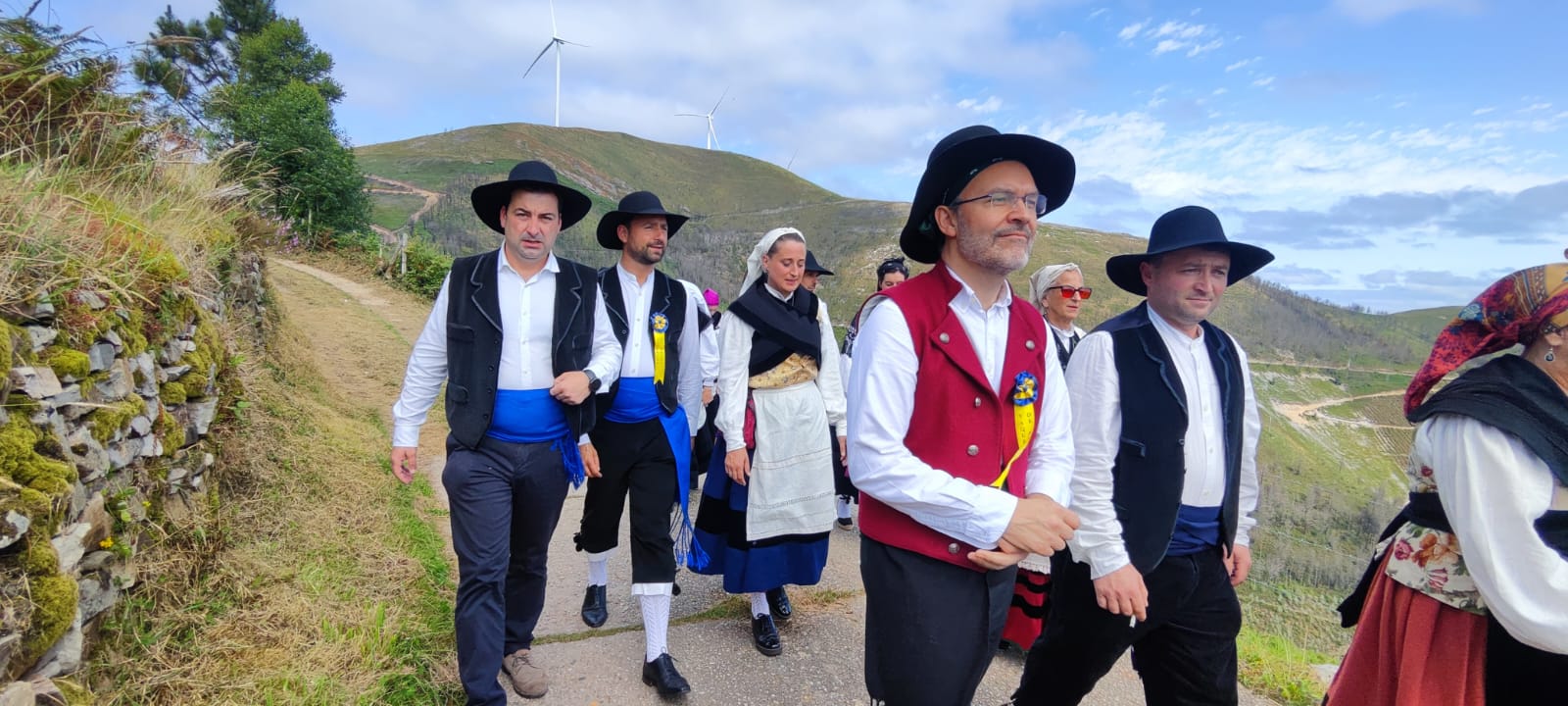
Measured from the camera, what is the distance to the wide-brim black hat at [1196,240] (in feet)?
7.16

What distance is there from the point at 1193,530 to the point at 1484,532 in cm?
70

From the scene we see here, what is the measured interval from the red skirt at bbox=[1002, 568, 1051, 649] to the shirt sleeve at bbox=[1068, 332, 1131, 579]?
4.00ft

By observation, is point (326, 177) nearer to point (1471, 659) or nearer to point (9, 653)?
point (9, 653)

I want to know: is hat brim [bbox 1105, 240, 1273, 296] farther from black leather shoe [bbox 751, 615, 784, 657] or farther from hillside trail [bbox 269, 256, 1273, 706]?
black leather shoe [bbox 751, 615, 784, 657]

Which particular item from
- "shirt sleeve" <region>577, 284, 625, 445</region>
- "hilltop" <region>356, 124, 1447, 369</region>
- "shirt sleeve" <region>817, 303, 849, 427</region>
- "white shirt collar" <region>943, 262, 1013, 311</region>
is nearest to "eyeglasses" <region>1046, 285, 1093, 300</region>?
"shirt sleeve" <region>817, 303, 849, 427</region>

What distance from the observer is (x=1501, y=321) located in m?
1.80

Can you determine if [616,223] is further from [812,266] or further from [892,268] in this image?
[892,268]

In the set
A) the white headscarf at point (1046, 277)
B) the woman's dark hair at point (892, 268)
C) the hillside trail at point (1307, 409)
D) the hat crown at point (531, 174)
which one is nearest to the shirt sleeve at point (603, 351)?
the hat crown at point (531, 174)

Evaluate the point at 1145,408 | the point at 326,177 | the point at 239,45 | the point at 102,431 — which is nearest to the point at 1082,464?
the point at 1145,408

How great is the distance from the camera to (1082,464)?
6.89 feet

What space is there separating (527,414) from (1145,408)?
7.23 feet

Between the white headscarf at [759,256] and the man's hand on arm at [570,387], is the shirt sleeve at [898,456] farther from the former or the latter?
the white headscarf at [759,256]

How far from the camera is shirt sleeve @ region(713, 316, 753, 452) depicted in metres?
3.44

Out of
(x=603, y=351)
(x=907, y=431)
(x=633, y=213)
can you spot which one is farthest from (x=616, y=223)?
(x=907, y=431)
